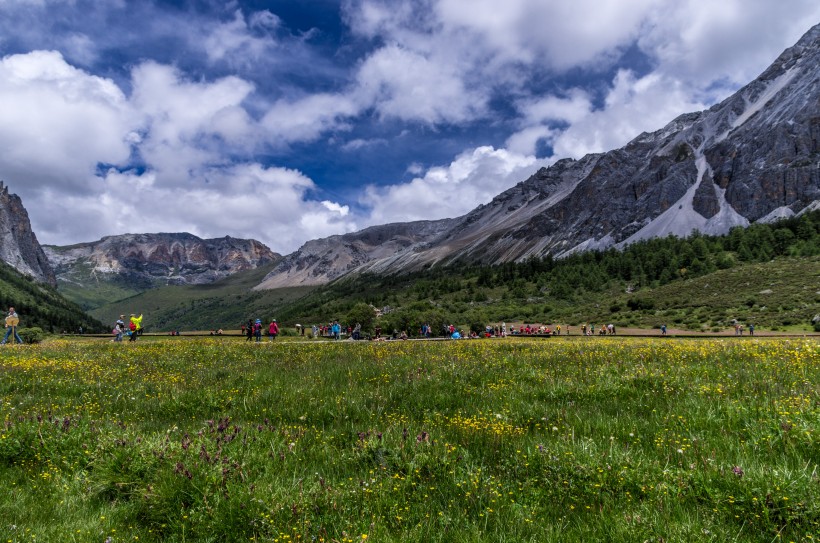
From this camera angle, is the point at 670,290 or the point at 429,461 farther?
the point at 670,290

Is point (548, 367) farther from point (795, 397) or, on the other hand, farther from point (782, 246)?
point (782, 246)

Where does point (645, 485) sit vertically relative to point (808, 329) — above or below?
above

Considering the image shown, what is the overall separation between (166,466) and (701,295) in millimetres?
111970

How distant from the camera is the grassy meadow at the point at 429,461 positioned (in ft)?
14.2

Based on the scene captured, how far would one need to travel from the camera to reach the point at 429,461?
18.7 feet

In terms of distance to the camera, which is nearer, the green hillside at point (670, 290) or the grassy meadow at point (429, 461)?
the grassy meadow at point (429, 461)

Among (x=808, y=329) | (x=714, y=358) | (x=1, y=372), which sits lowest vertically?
(x=808, y=329)

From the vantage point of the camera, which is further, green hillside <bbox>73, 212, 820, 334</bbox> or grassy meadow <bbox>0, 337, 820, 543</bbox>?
green hillside <bbox>73, 212, 820, 334</bbox>

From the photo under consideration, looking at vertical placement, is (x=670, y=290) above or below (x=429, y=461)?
below

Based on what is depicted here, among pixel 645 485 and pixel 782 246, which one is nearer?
pixel 645 485

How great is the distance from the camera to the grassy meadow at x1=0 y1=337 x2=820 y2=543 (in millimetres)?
4328

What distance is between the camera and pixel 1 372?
41.8 feet

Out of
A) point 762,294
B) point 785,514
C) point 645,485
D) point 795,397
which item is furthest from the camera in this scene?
point 762,294

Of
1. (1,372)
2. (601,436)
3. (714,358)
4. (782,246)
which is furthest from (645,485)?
(782,246)
